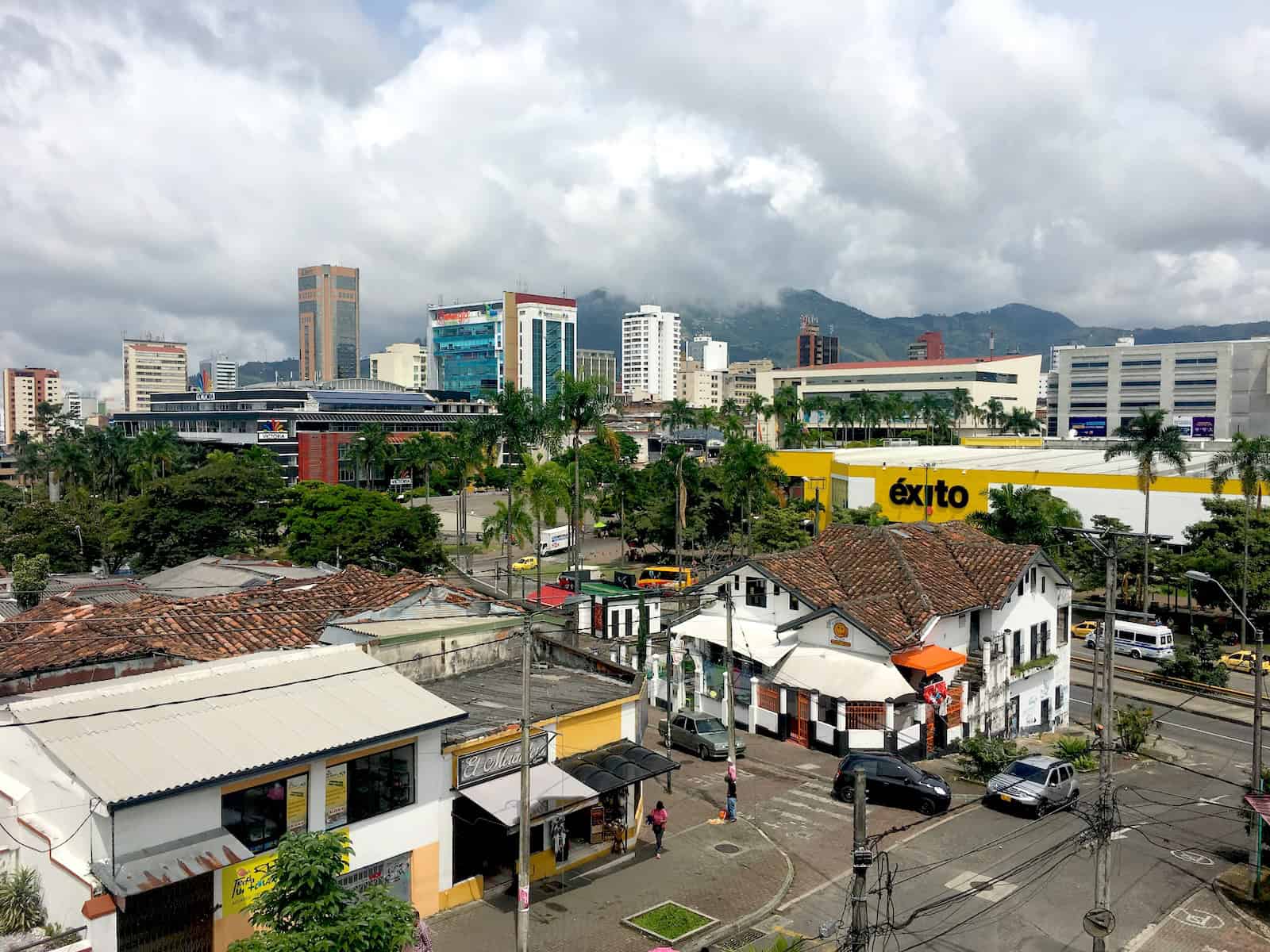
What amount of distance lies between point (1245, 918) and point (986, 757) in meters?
10.3

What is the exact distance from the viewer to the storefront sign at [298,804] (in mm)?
18797

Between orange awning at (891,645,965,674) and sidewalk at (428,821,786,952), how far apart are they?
10.0 meters

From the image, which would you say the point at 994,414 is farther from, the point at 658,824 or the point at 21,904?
the point at 21,904

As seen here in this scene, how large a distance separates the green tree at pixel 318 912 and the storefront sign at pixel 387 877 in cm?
610

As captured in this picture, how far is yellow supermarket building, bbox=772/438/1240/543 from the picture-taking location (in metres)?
68.9

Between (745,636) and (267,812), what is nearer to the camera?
(267,812)

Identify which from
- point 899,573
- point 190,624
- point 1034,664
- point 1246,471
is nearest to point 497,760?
point 190,624

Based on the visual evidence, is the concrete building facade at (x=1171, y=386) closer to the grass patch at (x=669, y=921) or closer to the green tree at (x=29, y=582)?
the grass patch at (x=669, y=921)

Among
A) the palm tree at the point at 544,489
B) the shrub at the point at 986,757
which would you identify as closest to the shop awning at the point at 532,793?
the shrub at the point at 986,757

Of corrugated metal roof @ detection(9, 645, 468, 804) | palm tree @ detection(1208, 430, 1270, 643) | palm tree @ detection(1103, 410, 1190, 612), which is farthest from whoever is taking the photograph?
palm tree @ detection(1103, 410, 1190, 612)

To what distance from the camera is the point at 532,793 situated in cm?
2188

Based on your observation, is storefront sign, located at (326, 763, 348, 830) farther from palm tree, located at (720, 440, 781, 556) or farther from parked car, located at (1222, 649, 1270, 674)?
palm tree, located at (720, 440, 781, 556)

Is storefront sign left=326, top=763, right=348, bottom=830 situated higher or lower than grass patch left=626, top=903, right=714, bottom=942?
higher

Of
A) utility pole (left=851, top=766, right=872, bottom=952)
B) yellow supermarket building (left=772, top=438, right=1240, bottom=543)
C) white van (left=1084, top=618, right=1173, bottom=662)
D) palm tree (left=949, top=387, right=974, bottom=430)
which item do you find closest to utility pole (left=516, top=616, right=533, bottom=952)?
utility pole (left=851, top=766, right=872, bottom=952)
